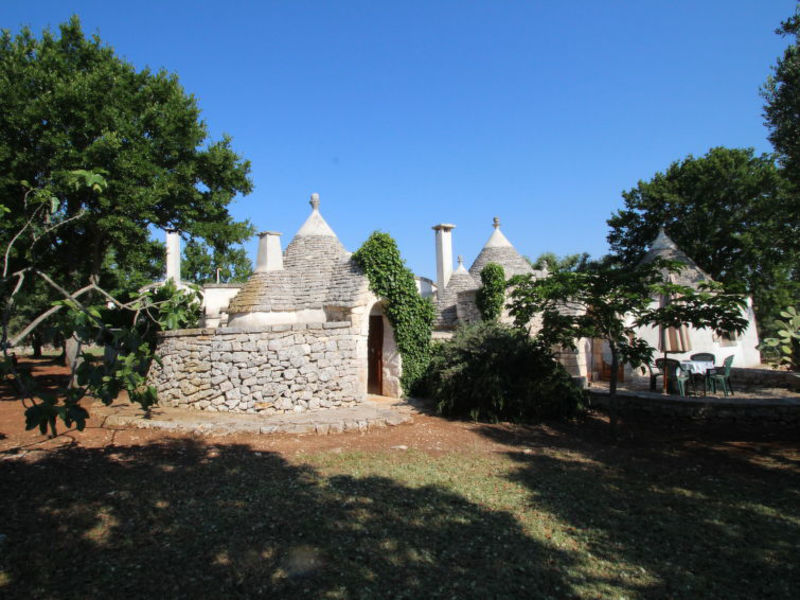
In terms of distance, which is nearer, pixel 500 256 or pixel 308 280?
pixel 308 280

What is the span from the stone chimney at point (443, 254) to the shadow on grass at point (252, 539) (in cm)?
1037

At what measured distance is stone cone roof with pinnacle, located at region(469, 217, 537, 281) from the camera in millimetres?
16453

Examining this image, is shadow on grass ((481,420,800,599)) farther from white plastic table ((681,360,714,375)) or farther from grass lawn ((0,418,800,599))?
white plastic table ((681,360,714,375))

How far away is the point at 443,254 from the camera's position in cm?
1570

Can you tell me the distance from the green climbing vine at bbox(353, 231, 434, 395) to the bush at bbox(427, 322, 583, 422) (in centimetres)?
176

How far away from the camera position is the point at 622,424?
9727 mm

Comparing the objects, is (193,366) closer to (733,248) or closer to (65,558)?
(65,558)

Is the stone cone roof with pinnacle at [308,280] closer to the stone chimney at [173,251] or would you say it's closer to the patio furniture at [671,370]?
the stone chimney at [173,251]

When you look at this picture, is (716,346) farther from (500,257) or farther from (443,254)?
(443,254)

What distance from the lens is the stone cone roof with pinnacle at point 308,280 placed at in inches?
470

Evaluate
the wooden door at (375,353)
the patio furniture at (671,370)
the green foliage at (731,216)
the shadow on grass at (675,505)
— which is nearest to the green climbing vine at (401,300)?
the wooden door at (375,353)

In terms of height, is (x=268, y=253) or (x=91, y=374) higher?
(x=268, y=253)

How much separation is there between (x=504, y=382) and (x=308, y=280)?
613 centimetres

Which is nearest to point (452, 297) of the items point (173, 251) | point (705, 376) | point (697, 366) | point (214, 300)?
point (697, 366)
